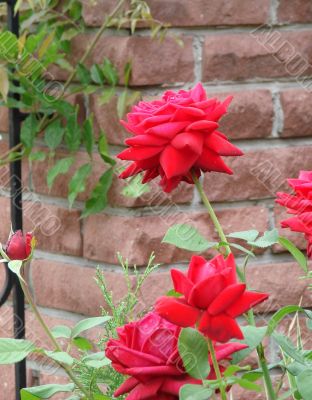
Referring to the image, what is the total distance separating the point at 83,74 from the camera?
157 cm

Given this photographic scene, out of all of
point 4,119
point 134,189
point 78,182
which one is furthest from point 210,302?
point 4,119

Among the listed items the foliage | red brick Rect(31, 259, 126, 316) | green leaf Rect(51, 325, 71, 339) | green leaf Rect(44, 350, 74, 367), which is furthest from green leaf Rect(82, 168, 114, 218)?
green leaf Rect(44, 350, 74, 367)

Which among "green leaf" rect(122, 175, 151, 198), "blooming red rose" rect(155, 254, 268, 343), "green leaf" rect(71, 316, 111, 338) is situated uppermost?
"blooming red rose" rect(155, 254, 268, 343)

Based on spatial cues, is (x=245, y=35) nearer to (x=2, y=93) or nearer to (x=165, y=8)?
(x=165, y=8)

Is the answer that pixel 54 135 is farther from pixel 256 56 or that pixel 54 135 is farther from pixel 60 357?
pixel 60 357

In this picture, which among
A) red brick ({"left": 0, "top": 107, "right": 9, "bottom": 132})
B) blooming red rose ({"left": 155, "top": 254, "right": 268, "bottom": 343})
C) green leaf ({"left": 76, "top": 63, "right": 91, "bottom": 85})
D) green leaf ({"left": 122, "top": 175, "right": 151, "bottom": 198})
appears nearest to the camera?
blooming red rose ({"left": 155, "top": 254, "right": 268, "bottom": 343})

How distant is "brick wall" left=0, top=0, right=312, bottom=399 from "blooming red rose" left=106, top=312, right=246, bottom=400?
0.84m

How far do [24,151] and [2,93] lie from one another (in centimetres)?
13

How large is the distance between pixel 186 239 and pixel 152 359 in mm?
117

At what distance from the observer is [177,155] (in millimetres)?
703

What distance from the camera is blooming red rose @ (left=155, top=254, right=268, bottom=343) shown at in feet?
1.90

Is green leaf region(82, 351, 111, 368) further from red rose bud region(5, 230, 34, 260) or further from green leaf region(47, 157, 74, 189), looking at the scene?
green leaf region(47, 157, 74, 189)

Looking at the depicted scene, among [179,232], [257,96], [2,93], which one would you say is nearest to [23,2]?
[2,93]

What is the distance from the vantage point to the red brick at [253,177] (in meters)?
1.53
